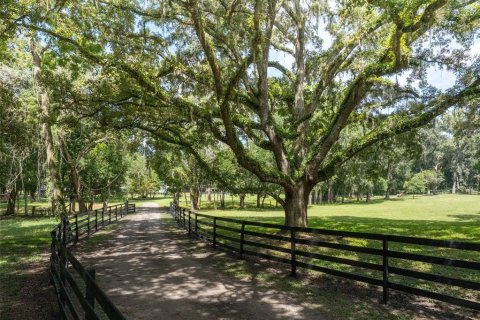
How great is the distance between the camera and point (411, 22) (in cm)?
1120

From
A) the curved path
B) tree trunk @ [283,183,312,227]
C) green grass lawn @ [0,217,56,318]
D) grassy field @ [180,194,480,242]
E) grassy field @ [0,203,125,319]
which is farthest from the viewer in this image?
grassy field @ [180,194,480,242]

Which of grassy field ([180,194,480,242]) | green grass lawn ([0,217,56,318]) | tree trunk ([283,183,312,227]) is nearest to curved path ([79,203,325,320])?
green grass lawn ([0,217,56,318])

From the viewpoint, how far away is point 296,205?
1580 cm

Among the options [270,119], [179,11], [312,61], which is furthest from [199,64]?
[312,61]

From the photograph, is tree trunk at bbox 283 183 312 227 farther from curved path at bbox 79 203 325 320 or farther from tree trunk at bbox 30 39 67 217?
tree trunk at bbox 30 39 67 217

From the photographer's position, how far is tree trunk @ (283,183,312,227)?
1577 cm

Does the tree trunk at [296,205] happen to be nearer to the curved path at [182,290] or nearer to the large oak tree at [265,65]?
the large oak tree at [265,65]

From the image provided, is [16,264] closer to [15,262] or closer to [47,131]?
[15,262]

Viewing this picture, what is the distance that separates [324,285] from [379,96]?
37.3 feet

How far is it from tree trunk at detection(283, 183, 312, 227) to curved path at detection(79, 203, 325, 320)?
4056 mm

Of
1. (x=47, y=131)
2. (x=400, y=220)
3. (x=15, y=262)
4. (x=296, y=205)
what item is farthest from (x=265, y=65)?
(x=400, y=220)

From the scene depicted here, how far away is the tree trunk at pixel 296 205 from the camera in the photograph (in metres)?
15.8

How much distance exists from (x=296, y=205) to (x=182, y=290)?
858 cm

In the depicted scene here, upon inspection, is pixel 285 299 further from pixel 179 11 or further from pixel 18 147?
pixel 18 147
